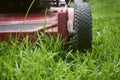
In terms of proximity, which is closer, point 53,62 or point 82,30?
point 53,62

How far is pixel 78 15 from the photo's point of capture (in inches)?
107

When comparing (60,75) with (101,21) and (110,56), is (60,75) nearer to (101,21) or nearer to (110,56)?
(110,56)

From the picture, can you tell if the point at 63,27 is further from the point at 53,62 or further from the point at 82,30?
the point at 53,62

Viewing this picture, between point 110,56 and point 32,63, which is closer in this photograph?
point 32,63

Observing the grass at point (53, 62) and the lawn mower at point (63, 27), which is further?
the lawn mower at point (63, 27)

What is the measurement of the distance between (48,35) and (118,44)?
29.0 inches

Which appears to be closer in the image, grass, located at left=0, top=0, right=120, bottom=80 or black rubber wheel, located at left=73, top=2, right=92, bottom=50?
grass, located at left=0, top=0, right=120, bottom=80

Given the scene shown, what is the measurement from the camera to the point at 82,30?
2.67 meters

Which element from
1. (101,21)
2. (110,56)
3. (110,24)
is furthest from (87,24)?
(101,21)

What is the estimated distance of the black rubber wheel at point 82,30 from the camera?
8.77 ft

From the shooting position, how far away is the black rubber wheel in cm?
267

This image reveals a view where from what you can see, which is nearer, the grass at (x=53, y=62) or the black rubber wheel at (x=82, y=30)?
the grass at (x=53, y=62)

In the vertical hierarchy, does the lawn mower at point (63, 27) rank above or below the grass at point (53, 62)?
above

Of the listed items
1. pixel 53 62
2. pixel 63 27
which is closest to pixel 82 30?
pixel 63 27
